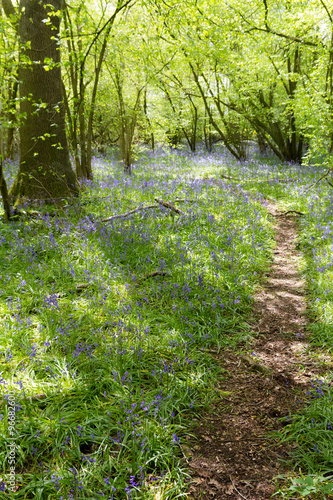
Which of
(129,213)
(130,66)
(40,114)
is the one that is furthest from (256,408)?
(130,66)

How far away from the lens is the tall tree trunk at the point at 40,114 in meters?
6.50

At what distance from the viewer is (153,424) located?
266 cm

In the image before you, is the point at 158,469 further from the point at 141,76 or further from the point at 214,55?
the point at 214,55

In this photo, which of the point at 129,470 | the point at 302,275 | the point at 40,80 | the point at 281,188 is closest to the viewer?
the point at 129,470

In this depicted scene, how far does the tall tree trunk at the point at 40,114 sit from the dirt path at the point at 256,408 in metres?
5.04

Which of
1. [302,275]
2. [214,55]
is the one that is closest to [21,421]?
[302,275]

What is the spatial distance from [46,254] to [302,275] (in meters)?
4.46

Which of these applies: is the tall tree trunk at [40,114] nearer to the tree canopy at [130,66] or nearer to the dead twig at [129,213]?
the tree canopy at [130,66]

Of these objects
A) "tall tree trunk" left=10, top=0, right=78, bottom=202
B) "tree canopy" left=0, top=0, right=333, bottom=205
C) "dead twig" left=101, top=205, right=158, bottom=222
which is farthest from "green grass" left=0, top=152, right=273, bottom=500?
"tree canopy" left=0, top=0, right=333, bottom=205

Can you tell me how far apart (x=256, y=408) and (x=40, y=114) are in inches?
274

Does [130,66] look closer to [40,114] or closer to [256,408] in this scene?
[40,114]

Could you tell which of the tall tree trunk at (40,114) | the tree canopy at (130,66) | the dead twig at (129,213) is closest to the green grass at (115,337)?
the dead twig at (129,213)

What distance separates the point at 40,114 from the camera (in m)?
6.79

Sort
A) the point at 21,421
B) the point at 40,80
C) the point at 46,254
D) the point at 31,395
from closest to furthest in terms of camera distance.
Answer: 1. the point at 21,421
2. the point at 31,395
3. the point at 46,254
4. the point at 40,80
